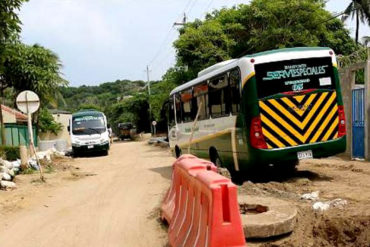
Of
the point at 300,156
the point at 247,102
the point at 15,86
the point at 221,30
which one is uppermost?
the point at 221,30

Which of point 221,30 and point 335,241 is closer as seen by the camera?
point 335,241

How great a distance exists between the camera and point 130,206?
9656 mm

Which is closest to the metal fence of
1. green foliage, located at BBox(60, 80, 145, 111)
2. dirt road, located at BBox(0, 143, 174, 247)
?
dirt road, located at BBox(0, 143, 174, 247)

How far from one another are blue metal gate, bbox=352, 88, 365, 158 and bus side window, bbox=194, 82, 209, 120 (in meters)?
5.38

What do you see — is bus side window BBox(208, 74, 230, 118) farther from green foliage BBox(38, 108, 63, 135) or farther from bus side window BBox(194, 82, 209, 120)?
green foliage BBox(38, 108, 63, 135)

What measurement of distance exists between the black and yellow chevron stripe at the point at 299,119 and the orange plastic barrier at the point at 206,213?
3981mm

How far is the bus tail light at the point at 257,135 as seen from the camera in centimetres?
982

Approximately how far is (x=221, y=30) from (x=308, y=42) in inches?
195

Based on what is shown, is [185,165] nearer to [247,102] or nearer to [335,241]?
[335,241]

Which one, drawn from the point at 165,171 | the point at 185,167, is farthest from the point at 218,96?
the point at 185,167

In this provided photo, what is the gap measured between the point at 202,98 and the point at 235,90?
9.18 ft

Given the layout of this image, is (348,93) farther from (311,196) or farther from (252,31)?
(252,31)

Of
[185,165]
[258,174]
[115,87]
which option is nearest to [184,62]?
[258,174]

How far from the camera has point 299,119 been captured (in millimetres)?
10148
